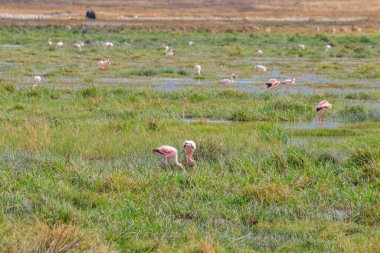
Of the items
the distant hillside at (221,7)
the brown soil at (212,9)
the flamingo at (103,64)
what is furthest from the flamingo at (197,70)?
the distant hillside at (221,7)

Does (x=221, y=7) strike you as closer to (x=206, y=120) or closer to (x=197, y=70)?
(x=197, y=70)

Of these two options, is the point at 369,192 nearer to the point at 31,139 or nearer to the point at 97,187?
the point at 97,187

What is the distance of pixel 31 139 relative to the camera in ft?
36.6

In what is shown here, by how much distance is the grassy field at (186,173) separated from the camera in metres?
6.88

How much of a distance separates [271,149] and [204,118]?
430 centimetres

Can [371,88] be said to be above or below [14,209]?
below

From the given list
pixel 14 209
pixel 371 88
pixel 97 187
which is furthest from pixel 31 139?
pixel 371 88

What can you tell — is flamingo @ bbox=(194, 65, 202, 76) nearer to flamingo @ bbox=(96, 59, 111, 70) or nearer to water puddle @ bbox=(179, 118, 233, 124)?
flamingo @ bbox=(96, 59, 111, 70)

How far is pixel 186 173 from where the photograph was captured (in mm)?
8867

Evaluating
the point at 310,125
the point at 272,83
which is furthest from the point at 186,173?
the point at 272,83

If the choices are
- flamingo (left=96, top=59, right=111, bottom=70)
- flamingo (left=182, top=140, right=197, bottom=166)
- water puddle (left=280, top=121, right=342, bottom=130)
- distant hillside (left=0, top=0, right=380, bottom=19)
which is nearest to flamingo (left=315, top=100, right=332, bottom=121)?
water puddle (left=280, top=121, right=342, bottom=130)

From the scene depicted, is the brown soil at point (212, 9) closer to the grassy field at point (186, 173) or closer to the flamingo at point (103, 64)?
the flamingo at point (103, 64)

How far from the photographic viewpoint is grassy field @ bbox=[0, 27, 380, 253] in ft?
22.6

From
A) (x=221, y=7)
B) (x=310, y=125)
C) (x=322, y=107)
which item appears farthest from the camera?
(x=221, y=7)
